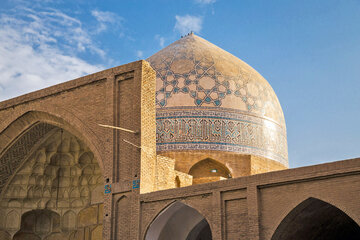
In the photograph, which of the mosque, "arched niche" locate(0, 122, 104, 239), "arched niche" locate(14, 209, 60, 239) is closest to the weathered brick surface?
the mosque

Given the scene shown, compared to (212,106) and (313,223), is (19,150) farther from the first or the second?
(313,223)

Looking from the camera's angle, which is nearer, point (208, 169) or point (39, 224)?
point (208, 169)

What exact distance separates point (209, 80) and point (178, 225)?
4014 mm

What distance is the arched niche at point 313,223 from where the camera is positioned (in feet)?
23.2

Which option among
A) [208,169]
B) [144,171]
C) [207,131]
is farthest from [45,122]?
[208,169]

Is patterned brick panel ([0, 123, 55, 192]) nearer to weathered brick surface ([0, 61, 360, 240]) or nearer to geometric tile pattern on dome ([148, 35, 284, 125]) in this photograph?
weathered brick surface ([0, 61, 360, 240])

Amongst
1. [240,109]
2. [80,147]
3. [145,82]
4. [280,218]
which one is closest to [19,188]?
[80,147]

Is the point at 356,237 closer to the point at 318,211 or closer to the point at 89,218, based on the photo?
the point at 318,211

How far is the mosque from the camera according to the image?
7.25m

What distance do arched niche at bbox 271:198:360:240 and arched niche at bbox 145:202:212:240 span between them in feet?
6.25

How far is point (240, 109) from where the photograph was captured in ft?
39.9

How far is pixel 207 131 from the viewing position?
459 inches

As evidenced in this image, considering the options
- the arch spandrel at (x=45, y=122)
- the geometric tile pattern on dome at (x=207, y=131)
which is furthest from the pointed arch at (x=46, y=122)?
the geometric tile pattern on dome at (x=207, y=131)

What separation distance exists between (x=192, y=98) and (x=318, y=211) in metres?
5.07
